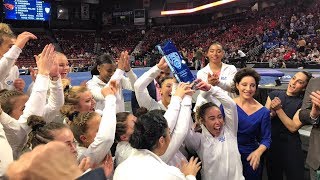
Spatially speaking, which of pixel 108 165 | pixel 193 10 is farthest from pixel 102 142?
pixel 193 10

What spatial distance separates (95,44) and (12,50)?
113ft

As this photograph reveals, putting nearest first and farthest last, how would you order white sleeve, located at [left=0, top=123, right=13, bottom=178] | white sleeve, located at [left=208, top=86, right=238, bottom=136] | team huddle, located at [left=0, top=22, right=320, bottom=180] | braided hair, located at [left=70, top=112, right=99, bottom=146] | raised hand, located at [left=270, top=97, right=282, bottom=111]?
white sleeve, located at [left=0, top=123, right=13, bottom=178]
team huddle, located at [left=0, top=22, right=320, bottom=180]
braided hair, located at [left=70, top=112, right=99, bottom=146]
white sleeve, located at [left=208, top=86, right=238, bottom=136]
raised hand, located at [left=270, top=97, right=282, bottom=111]

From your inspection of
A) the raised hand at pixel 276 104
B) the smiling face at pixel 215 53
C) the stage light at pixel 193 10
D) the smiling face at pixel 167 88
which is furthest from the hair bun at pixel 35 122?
the stage light at pixel 193 10

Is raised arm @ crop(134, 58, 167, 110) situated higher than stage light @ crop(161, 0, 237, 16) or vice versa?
stage light @ crop(161, 0, 237, 16)

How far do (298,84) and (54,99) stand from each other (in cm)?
229

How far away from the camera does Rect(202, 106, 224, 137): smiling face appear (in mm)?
3133

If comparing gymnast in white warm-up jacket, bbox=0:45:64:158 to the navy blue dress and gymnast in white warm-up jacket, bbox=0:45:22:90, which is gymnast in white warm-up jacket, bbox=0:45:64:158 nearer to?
gymnast in white warm-up jacket, bbox=0:45:22:90

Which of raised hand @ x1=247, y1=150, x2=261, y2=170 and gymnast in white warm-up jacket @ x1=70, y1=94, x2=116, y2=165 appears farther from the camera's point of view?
raised hand @ x1=247, y1=150, x2=261, y2=170

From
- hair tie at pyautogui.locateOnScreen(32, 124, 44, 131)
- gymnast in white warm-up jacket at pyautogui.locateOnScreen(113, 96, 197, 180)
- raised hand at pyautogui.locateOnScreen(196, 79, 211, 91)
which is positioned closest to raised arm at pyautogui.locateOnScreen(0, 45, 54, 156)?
hair tie at pyautogui.locateOnScreen(32, 124, 44, 131)

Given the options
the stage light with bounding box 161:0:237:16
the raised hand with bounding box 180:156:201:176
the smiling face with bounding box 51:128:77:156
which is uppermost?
the stage light with bounding box 161:0:237:16

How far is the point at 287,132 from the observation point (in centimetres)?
363

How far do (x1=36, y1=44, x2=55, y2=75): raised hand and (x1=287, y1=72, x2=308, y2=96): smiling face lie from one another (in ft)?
7.49

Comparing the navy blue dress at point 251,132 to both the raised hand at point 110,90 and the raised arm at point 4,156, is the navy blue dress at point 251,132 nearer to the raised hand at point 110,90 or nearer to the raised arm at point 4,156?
the raised hand at point 110,90

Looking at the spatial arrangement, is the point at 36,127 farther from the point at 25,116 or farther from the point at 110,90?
the point at 110,90
